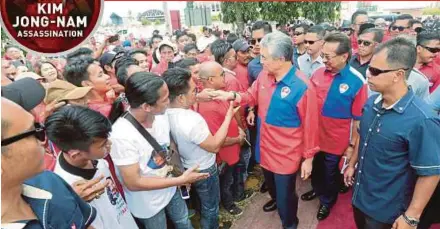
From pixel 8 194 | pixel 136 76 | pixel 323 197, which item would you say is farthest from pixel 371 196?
pixel 8 194

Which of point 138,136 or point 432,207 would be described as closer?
point 138,136

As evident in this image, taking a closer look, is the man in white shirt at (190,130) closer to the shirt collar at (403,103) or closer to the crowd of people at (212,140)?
the crowd of people at (212,140)

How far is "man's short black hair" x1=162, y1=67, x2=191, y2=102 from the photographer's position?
2508 millimetres

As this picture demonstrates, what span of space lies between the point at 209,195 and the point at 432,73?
293 centimetres

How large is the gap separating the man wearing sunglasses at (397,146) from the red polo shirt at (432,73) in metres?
2.11

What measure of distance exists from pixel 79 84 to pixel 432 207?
3.10m

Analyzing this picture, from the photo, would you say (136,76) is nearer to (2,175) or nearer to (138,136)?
(138,136)

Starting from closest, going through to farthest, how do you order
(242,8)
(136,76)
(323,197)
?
(136,76), (323,197), (242,8)

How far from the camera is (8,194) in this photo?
1167 mm

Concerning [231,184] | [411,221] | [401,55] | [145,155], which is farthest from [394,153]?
[231,184]

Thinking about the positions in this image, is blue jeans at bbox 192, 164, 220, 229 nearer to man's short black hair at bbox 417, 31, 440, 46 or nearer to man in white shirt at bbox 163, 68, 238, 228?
man in white shirt at bbox 163, 68, 238, 228

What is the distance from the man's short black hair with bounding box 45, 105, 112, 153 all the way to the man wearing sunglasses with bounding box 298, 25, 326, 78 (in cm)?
336

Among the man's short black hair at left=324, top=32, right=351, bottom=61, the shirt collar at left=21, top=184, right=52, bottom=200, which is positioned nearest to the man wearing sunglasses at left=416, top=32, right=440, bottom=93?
the man's short black hair at left=324, top=32, right=351, bottom=61

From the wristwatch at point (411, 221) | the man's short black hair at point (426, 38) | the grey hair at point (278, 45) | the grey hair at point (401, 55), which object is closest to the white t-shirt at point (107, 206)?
the grey hair at point (278, 45)
